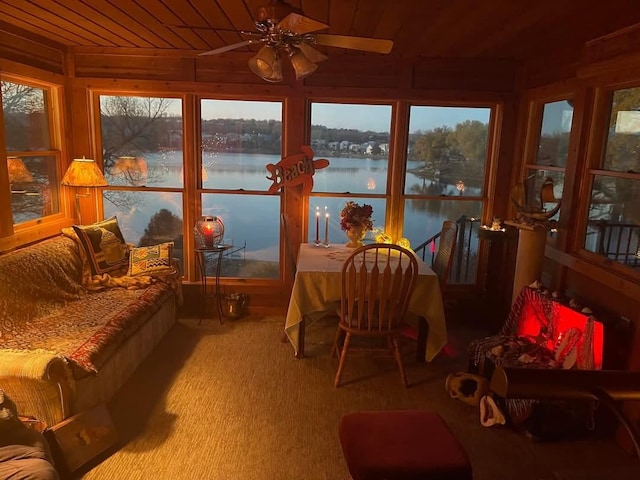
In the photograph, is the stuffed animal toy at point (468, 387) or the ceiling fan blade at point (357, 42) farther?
the stuffed animal toy at point (468, 387)

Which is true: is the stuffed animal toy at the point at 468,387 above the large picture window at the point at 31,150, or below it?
below

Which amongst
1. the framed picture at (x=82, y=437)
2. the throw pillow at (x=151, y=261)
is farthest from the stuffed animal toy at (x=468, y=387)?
the throw pillow at (x=151, y=261)

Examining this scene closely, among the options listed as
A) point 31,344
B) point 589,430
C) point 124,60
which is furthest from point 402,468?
point 124,60

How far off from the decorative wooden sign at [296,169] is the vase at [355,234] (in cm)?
66

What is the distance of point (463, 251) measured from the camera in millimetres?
4625

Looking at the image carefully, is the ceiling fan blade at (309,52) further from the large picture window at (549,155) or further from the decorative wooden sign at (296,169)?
the large picture window at (549,155)

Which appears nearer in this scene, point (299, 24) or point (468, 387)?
point (299, 24)

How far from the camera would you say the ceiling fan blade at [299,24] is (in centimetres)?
201

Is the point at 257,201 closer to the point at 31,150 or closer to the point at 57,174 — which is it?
the point at 57,174

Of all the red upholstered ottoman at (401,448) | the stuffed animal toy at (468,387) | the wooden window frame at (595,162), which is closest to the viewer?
the red upholstered ottoman at (401,448)

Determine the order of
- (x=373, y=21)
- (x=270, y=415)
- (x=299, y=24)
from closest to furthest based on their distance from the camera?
(x=299, y=24) → (x=270, y=415) → (x=373, y=21)

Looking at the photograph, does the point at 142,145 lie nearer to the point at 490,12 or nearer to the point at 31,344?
the point at 31,344

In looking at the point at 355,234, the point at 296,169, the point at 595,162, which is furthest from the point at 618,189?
the point at 296,169

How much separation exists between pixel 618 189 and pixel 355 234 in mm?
1926
